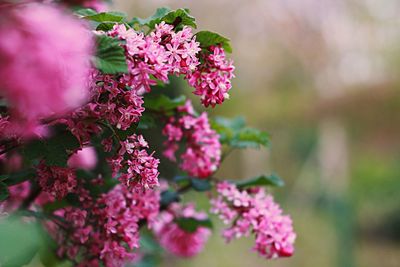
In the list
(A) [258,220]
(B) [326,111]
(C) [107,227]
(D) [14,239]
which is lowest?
(D) [14,239]

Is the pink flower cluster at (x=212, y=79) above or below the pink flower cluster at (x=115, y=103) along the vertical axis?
above

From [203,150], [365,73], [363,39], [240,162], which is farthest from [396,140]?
[203,150]

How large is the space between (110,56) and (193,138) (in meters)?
0.42

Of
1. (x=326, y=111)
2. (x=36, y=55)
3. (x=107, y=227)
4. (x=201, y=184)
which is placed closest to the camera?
(x=36, y=55)

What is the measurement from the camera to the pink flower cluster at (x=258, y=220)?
3.08 feet

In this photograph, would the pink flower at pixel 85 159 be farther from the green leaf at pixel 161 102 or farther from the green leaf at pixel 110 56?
the green leaf at pixel 110 56

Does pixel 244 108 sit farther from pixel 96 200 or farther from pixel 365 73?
pixel 96 200

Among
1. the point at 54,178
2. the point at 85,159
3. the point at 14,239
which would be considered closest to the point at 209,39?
the point at 54,178

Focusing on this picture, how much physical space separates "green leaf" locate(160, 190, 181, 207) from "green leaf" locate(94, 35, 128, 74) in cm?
53

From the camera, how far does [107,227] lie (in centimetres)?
84

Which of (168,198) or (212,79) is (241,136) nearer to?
(168,198)

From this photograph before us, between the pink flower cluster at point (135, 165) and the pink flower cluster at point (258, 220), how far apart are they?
0.29 m

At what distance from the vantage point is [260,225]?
0.94 meters

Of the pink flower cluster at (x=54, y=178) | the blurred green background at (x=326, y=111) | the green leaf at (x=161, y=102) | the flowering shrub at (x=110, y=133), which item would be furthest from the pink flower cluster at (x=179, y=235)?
the blurred green background at (x=326, y=111)
